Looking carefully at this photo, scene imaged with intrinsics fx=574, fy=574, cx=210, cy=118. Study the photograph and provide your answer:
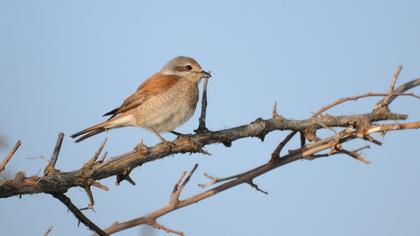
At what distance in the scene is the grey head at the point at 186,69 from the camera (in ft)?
22.6

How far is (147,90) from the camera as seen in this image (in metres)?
6.40

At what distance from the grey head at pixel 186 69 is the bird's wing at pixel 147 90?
25cm

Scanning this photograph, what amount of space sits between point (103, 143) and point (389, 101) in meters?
2.28

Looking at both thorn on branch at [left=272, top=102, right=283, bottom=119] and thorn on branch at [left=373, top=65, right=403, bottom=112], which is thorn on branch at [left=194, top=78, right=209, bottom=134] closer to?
thorn on branch at [left=272, top=102, right=283, bottom=119]

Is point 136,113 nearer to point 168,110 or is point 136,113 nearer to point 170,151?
point 168,110

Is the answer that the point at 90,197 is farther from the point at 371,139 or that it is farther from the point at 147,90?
the point at 147,90

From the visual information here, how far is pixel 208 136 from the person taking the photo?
4395 mm

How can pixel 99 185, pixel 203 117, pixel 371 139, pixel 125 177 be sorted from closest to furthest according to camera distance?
pixel 99 185, pixel 125 177, pixel 371 139, pixel 203 117

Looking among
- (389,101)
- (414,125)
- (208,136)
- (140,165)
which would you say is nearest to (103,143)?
(140,165)

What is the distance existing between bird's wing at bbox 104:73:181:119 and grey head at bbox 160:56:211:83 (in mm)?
247

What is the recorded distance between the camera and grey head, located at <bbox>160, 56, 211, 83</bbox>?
6.89m

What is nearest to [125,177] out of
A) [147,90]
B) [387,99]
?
[387,99]

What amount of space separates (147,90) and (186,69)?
0.73 m

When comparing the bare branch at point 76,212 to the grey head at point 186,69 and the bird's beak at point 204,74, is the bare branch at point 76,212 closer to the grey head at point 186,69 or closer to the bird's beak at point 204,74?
the grey head at point 186,69
